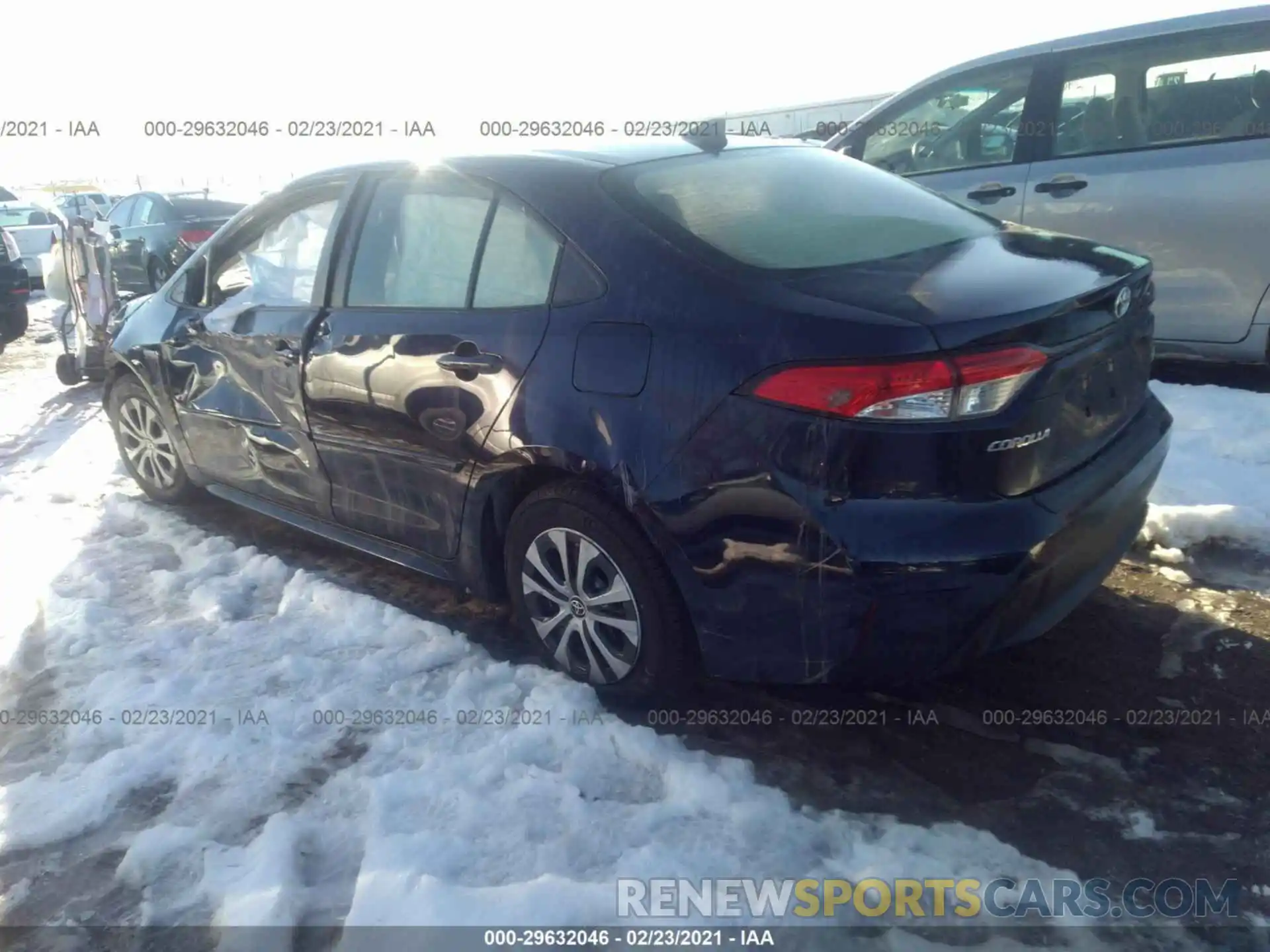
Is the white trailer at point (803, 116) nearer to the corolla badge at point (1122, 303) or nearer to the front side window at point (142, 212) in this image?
the front side window at point (142, 212)

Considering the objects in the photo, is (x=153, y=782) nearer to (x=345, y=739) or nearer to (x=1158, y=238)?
(x=345, y=739)

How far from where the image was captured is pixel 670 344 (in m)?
2.59

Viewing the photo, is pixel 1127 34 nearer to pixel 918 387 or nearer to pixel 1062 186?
pixel 1062 186

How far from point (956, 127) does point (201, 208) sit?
440 inches

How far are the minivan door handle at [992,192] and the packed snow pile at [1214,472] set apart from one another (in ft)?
4.16

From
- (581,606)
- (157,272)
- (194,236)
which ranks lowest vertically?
(581,606)

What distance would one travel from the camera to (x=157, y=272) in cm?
1341

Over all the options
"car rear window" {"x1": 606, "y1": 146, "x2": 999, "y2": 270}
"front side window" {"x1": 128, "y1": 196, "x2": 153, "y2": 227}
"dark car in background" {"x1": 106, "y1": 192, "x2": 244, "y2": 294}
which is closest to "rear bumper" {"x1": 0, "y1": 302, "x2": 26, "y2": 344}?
"dark car in background" {"x1": 106, "y1": 192, "x2": 244, "y2": 294}

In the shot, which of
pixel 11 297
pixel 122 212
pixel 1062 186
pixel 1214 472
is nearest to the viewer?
pixel 1214 472

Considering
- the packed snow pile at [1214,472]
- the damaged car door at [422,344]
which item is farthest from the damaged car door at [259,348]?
the packed snow pile at [1214,472]

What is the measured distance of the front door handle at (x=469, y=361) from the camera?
118 inches

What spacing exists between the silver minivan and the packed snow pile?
364 millimetres

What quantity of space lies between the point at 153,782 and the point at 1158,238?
4.98 metres

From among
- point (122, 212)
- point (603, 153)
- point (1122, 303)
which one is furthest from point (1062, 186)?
point (122, 212)
